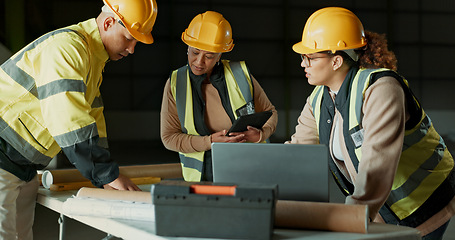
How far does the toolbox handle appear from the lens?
4.31 feet

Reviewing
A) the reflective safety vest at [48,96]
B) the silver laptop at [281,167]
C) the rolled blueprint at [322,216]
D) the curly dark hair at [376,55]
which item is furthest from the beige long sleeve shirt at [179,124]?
the rolled blueprint at [322,216]

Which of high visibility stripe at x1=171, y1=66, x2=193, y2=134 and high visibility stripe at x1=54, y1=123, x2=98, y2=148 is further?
high visibility stripe at x1=171, y1=66, x2=193, y2=134

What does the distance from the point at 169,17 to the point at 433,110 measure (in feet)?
Answer: 30.9

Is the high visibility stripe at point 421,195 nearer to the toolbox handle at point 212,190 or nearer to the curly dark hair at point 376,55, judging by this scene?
the curly dark hair at point 376,55

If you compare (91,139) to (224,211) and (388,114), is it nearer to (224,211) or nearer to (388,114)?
(224,211)

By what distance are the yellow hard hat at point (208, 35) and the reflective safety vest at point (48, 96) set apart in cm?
93

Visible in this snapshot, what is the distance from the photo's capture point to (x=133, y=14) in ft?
7.53

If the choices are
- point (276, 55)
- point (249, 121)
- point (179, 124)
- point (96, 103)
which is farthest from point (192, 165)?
point (276, 55)

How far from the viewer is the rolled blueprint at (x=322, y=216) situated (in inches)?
57.9

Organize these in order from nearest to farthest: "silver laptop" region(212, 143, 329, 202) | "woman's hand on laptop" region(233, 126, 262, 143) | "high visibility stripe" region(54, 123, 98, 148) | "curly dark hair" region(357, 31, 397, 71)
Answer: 1. "silver laptop" region(212, 143, 329, 202)
2. "high visibility stripe" region(54, 123, 98, 148)
3. "curly dark hair" region(357, 31, 397, 71)
4. "woman's hand on laptop" region(233, 126, 262, 143)

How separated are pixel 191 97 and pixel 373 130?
148 centimetres

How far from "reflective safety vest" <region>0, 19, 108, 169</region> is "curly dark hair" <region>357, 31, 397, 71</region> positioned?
1.22 metres

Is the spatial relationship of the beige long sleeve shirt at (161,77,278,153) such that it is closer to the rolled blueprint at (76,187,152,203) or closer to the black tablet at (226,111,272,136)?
the black tablet at (226,111,272,136)

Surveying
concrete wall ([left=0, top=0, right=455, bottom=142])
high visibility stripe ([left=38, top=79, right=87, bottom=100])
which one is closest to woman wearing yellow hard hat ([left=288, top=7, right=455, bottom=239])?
high visibility stripe ([left=38, top=79, right=87, bottom=100])
